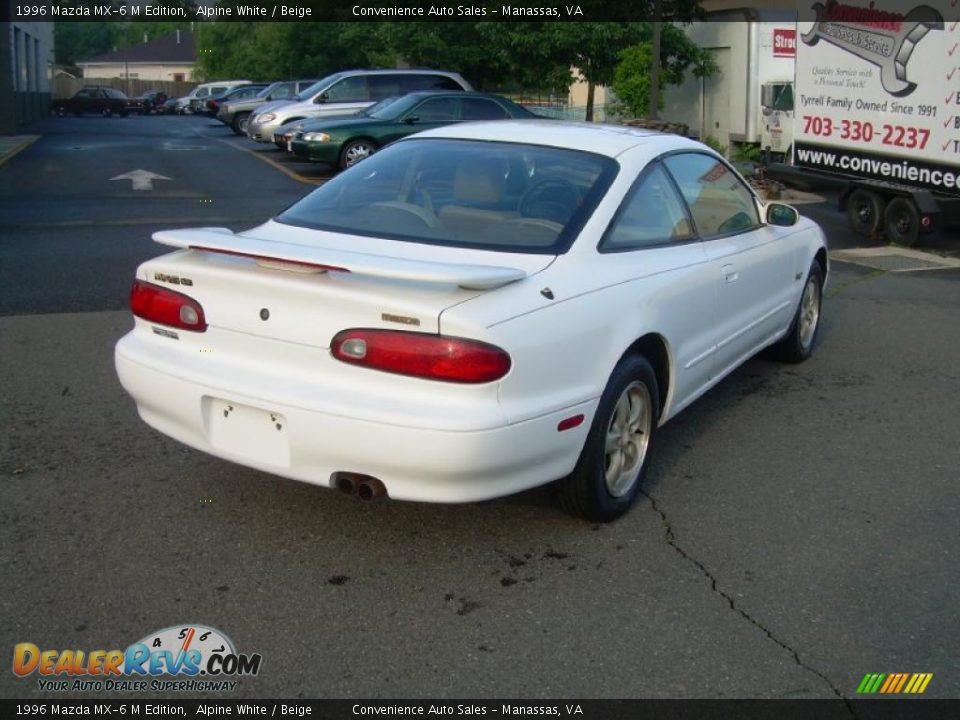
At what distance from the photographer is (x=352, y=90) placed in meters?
22.2

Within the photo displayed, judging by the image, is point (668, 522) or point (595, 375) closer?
point (595, 375)

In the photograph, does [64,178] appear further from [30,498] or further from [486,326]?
[486,326]

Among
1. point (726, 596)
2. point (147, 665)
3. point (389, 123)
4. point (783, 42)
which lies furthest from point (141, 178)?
point (726, 596)

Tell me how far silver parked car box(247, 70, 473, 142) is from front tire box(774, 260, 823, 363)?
48.1 feet

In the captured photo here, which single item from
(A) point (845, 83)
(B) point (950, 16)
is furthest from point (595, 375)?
(A) point (845, 83)

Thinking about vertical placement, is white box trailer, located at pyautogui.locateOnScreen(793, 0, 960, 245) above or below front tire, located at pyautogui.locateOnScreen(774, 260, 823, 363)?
above

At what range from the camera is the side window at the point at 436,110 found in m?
18.5

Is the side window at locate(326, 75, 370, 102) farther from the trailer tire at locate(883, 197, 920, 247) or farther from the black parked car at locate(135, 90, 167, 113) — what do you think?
the black parked car at locate(135, 90, 167, 113)

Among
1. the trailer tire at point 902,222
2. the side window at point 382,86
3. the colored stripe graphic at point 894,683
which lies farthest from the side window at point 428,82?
the colored stripe graphic at point 894,683

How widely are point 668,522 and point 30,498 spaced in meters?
2.70

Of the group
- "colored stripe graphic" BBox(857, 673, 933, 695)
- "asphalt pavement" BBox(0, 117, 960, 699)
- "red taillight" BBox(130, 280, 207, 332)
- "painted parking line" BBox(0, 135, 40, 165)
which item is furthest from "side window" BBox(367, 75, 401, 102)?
"colored stripe graphic" BBox(857, 673, 933, 695)

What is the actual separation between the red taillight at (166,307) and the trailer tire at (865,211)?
34.8 ft

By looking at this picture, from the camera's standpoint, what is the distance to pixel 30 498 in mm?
4727

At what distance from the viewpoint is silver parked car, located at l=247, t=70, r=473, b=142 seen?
21328 mm
